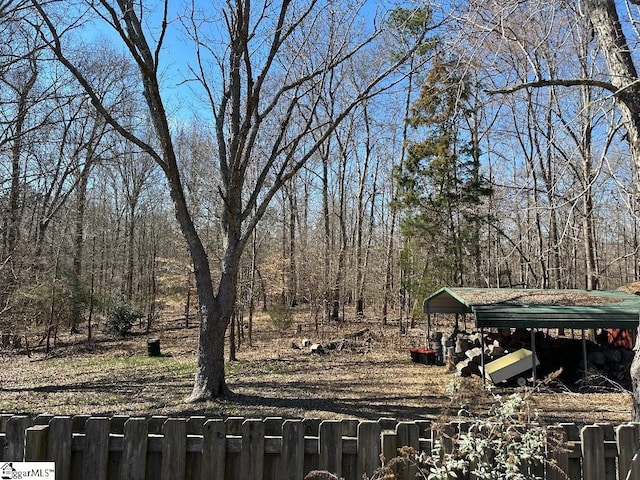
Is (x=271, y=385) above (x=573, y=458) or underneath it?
underneath

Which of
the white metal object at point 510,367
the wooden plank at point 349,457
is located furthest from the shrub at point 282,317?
the wooden plank at point 349,457

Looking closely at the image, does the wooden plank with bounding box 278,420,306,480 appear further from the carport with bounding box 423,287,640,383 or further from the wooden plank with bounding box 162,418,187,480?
the carport with bounding box 423,287,640,383

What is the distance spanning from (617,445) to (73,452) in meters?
3.02

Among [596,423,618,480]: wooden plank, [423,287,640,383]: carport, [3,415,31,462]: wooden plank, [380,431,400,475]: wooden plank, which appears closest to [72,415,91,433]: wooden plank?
[3,415,31,462]: wooden plank

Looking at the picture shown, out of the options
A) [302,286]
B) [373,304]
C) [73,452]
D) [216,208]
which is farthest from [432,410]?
[373,304]

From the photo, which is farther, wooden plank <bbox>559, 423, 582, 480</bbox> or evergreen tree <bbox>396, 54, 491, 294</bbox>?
evergreen tree <bbox>396, 54, 491, 294</bbox>

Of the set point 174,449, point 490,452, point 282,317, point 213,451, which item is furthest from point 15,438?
point 282,317

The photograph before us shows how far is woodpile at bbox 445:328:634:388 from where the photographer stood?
11523 mm

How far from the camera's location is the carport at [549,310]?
32.3ft

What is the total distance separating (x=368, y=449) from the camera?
2.56 metres

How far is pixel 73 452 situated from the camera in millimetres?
2604

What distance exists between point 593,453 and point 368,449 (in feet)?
4.05

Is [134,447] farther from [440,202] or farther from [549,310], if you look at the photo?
[440,202]

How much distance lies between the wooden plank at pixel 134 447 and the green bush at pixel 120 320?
17.4 metres
